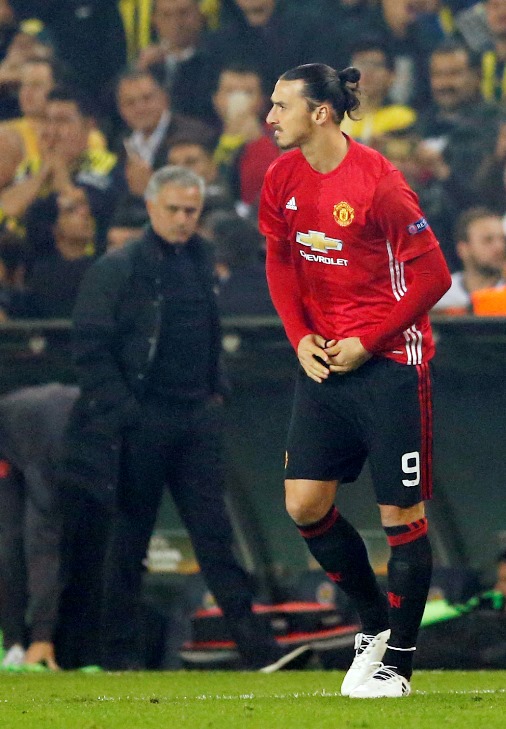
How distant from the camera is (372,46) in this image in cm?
1036

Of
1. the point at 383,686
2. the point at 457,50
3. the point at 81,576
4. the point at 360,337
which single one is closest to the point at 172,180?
the point at 81,576

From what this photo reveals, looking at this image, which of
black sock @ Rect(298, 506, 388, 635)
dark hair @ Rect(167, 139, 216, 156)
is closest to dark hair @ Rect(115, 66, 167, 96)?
dark hair @ Rect(167, 139, 216, 156)

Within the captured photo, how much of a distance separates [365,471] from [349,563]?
2.80 meters

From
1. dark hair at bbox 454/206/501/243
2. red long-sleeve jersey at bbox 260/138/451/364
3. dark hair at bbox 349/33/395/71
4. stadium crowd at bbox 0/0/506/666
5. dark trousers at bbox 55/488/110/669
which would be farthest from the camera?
dark hair at bbox 349/33/395/71

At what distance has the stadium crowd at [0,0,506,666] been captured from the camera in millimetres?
9266

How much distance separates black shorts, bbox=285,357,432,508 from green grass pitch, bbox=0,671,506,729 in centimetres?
70

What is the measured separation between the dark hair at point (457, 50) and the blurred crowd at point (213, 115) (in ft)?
0.06

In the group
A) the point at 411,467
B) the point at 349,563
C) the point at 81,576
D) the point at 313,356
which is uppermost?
the point at 313,356

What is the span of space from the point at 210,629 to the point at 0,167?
464cm

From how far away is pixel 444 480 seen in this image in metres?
7.80

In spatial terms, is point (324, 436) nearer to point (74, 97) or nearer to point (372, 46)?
point (372, 46)

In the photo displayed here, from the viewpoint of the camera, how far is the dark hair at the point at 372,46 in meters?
10.4

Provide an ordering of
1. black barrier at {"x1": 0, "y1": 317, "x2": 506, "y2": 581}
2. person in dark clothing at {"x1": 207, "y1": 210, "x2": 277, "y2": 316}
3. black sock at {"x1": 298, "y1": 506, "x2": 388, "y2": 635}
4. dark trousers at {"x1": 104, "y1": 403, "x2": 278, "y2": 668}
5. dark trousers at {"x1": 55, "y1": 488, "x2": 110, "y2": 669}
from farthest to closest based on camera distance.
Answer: person in dark clothing at {"x1": 207, "y1": 210, "x2": 277, "y2": 316} < black barrier at {"x1": 0, "y1": 317, "x2": 506, "y2": 581} < dark trousers at {"x1": 55, "y1": 488, "x2": 110, "y2": 669} < dark trousers at {"x1": 104, "y1": 403, "x2": 278, "y2": 668} < black sock at {"x1": 298, "y1": 506, "x2": 388, "y2": 635}

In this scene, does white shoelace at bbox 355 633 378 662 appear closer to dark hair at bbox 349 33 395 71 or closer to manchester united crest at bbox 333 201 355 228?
manchester united crest at bbox 333 201 355 228
